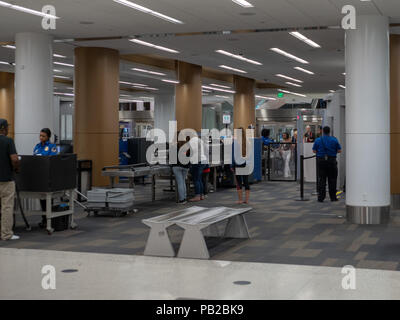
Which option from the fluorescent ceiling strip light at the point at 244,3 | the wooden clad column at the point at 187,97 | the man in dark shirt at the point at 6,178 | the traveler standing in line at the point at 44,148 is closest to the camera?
the man in dark shirt at the point at 6,178

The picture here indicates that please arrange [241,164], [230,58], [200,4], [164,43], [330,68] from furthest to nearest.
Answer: [330,68] → [230,58] → [164,43] → [241,164] → [200,4]

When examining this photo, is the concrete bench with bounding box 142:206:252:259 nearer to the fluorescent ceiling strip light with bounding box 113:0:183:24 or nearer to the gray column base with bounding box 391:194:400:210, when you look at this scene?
the fluorescent ceiling strip light with bounding box 113:0:183:24

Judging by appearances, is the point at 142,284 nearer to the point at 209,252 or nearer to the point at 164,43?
the point at 209,252

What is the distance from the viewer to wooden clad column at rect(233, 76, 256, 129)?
23719mm

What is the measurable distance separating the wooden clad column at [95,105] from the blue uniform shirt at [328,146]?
4962 millimetres

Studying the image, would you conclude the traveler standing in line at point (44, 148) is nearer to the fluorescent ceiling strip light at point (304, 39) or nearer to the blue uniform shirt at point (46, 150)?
the blue uniform shirt at point (46, 150)

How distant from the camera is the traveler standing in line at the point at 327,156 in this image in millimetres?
12445

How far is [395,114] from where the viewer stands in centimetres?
1185

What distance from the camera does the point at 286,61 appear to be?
1720 cm

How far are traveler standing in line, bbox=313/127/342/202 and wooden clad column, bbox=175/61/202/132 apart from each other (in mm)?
6632

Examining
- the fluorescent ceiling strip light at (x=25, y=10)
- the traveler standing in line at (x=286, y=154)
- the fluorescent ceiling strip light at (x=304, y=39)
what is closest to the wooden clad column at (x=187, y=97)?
the traveler standing in line at (x=286, y=154)

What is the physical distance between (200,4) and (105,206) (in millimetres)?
3860

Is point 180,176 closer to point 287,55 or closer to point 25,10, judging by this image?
point 25,10
